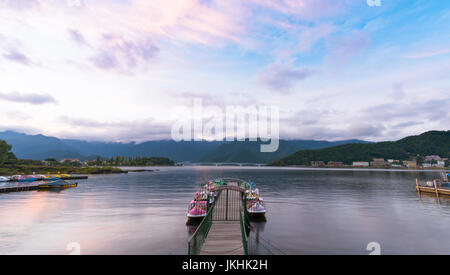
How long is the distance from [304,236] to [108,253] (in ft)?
65.2

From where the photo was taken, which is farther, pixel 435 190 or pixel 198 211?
pixel 435 190

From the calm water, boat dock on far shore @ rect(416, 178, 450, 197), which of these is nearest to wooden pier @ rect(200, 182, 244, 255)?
the calm water

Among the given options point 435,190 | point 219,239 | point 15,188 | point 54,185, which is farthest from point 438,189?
point 15,188

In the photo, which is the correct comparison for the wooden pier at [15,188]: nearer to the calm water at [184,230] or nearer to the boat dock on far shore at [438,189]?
the calm water at [184,230]

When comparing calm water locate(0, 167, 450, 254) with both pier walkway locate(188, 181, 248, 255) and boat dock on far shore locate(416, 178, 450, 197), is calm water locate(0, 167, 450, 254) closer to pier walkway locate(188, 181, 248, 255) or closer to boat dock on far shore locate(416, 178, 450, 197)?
pier walkway locate(188, 181, 248, 255)

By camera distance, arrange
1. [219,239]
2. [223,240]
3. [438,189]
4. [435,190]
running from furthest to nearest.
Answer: [435,190] → [438,189] → [219,239] → [223,240]

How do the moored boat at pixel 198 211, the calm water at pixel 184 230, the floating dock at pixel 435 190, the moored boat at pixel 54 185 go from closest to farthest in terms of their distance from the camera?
the calm water at pixel 184 230 < the moored boat at pixel 198 211 < the floating dock at pixel 435 190 < the moored boat at pixel 54 185

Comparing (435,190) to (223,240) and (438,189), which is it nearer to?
(438,189)

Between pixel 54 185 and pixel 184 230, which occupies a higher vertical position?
pixel 54 185

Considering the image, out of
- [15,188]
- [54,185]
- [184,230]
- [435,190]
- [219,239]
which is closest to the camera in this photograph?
[219,239]

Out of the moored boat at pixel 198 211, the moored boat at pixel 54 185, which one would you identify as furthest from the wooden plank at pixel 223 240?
the moored boat at pixel 54 185
